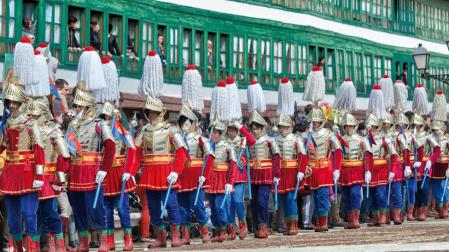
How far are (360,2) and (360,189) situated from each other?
26586 mm

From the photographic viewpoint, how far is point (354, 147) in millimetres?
24750

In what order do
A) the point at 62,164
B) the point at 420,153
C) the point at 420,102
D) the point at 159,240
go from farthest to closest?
the point at 420,102
the point at 420,153
the point at 159,240
the point at 62,164

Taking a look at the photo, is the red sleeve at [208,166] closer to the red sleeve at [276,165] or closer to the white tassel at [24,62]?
the red sleeve at [276,165]

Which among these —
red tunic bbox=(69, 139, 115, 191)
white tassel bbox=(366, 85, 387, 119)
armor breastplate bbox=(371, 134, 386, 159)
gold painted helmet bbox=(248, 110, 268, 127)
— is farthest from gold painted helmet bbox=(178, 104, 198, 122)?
white tassel bbox=(366, 85, 387, 119)

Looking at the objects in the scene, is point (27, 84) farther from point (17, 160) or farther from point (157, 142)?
point (157, 142)

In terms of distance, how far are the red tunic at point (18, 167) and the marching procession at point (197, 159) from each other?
0.5 inches

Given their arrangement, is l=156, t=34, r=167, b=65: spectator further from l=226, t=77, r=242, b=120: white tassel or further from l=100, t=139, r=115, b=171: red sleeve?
l=100, t=139, r=115, b=171: red sleeve

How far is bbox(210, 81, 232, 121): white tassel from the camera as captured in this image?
21.5 metres

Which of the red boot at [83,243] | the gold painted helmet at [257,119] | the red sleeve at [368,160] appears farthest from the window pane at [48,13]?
the red boot at [83,243]

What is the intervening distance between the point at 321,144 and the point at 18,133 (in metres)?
8.15

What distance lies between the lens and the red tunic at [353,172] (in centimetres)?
2448

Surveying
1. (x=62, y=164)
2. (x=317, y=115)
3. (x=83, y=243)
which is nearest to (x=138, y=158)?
(x=83, y=243)

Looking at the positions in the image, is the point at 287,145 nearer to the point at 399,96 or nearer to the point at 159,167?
the point at 159,167

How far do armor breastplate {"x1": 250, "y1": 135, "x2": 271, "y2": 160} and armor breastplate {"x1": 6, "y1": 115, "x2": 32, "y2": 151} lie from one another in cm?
617
